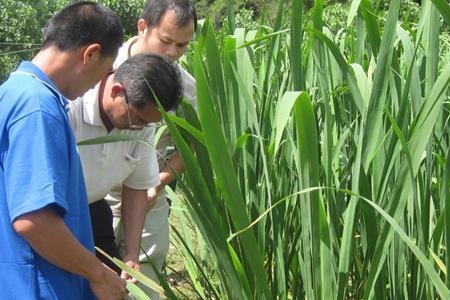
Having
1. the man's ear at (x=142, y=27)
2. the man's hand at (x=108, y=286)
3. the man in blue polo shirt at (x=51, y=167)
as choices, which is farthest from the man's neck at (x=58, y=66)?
the man's ear at (x=142, y=27)

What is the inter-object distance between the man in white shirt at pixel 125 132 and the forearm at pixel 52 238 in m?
0.37

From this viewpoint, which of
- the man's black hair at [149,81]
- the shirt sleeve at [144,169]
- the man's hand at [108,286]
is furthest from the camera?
the shirt sleeve at [144,169]

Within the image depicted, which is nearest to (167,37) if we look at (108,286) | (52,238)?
(108,286)

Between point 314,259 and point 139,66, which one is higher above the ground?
point 139,66

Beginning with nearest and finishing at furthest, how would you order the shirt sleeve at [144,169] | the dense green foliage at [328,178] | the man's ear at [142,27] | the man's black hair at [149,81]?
the dense green foliage at [328,178]
the man's black hair at [149,81]
the shirt sleeve at [144,169]
the man's ear at [142,27]

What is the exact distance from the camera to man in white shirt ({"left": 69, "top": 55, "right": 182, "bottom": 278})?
1812 millimetres

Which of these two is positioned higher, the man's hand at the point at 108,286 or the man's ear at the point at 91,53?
the man's ear at the point at 91,53

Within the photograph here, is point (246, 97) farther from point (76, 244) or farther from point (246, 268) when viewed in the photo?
point (76, 244)

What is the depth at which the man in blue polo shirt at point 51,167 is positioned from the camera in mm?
1444

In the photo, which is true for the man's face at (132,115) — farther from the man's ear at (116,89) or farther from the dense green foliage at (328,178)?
the dense green foliage at (328,178)

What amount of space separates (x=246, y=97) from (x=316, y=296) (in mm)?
444

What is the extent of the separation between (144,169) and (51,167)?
75cm

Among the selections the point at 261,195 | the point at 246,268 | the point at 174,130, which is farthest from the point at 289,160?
the point at 174,130

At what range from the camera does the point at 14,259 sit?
1.53 m
